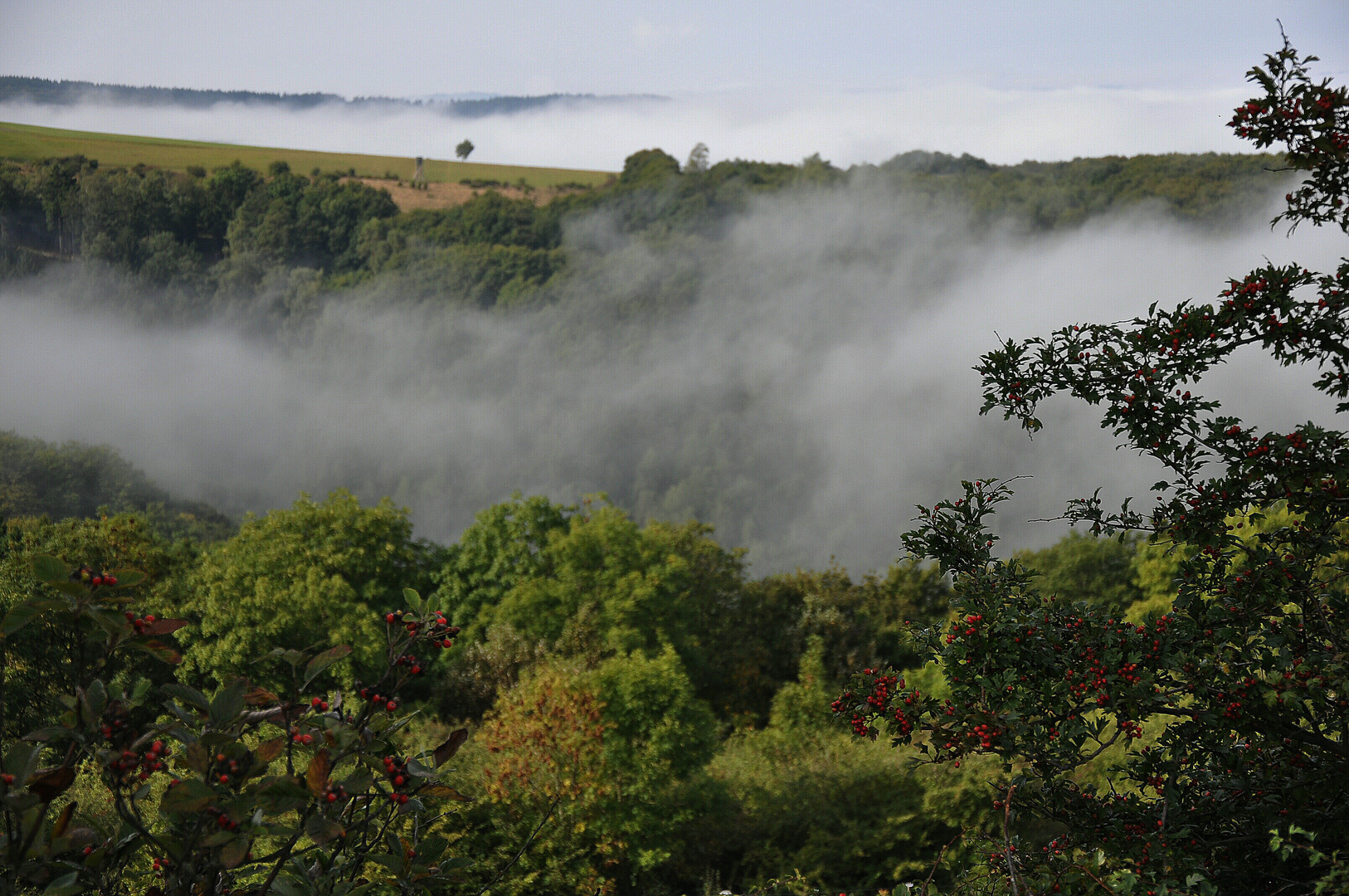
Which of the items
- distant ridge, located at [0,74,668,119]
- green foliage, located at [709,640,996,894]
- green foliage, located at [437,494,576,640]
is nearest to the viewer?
green foliage, located at [709,640,996,894]

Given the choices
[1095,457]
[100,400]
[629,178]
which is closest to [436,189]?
[629,178]

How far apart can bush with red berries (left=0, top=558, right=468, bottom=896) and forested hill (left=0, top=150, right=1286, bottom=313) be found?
11623 cm

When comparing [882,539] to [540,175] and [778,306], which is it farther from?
[540,175]

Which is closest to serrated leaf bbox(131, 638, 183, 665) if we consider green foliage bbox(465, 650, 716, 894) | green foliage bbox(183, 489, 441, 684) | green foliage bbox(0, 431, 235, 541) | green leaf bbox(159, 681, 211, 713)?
green leaf bbox(159, 681, 211, 713)

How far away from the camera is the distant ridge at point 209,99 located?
10000 centimetres

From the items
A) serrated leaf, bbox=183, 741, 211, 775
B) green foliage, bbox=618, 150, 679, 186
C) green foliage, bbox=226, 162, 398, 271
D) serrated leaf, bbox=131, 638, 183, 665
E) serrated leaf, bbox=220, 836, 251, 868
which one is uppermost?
green foliage, bbox=618, 150, 679, 186

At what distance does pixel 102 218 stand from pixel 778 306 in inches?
4104

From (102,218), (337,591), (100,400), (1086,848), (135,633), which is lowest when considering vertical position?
(100,400)

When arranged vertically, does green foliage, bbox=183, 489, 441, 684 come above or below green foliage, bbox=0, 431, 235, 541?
above

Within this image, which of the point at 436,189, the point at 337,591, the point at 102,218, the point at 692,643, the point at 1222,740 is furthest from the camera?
the point at 436,189

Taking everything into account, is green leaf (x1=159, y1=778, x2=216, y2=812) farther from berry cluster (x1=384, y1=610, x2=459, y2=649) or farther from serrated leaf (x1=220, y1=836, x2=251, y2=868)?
berry cluster (x1=384, y1=610, x2=459, y2=649)

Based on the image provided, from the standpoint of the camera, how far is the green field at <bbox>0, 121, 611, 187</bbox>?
10231 centimetres

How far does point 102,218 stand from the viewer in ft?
343

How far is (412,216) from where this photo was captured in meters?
132
